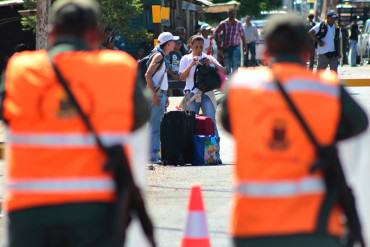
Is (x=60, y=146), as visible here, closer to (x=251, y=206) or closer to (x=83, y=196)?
(x=83, y=196)

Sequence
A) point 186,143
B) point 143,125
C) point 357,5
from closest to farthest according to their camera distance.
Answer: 1. point 143,125
2. point 186,143
3. point 357,5

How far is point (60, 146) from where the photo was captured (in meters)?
4.49

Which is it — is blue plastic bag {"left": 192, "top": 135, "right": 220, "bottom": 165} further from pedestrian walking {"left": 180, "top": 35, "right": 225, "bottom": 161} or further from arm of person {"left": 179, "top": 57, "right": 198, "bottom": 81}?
arm of person {"left": 179, "top": 57, "right": 198, "bottom": 81}

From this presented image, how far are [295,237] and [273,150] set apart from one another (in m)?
0.36

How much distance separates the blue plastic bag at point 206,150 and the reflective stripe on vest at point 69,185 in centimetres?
833

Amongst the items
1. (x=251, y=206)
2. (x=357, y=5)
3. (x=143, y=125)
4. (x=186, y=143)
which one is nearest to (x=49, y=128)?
(x=143, y=125)

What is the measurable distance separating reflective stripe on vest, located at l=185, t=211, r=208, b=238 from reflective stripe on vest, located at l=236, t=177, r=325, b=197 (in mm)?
2374

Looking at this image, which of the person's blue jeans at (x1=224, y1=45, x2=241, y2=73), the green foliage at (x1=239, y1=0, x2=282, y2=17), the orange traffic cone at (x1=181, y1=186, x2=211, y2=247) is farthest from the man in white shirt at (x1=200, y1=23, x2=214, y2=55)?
the green foliage at (x1=239, y1=0, x2=282, y2=17)

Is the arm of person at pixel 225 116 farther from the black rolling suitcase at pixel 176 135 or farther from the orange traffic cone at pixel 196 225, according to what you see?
the black rolling suitcase at pixel 176 135

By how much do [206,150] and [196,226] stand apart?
6.12m

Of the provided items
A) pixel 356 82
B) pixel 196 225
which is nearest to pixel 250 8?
pixel 356 82

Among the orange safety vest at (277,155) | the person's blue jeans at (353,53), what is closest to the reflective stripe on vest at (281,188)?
the orange safety vest at (277,155)

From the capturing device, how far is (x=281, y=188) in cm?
443

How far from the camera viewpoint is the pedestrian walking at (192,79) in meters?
13.5
